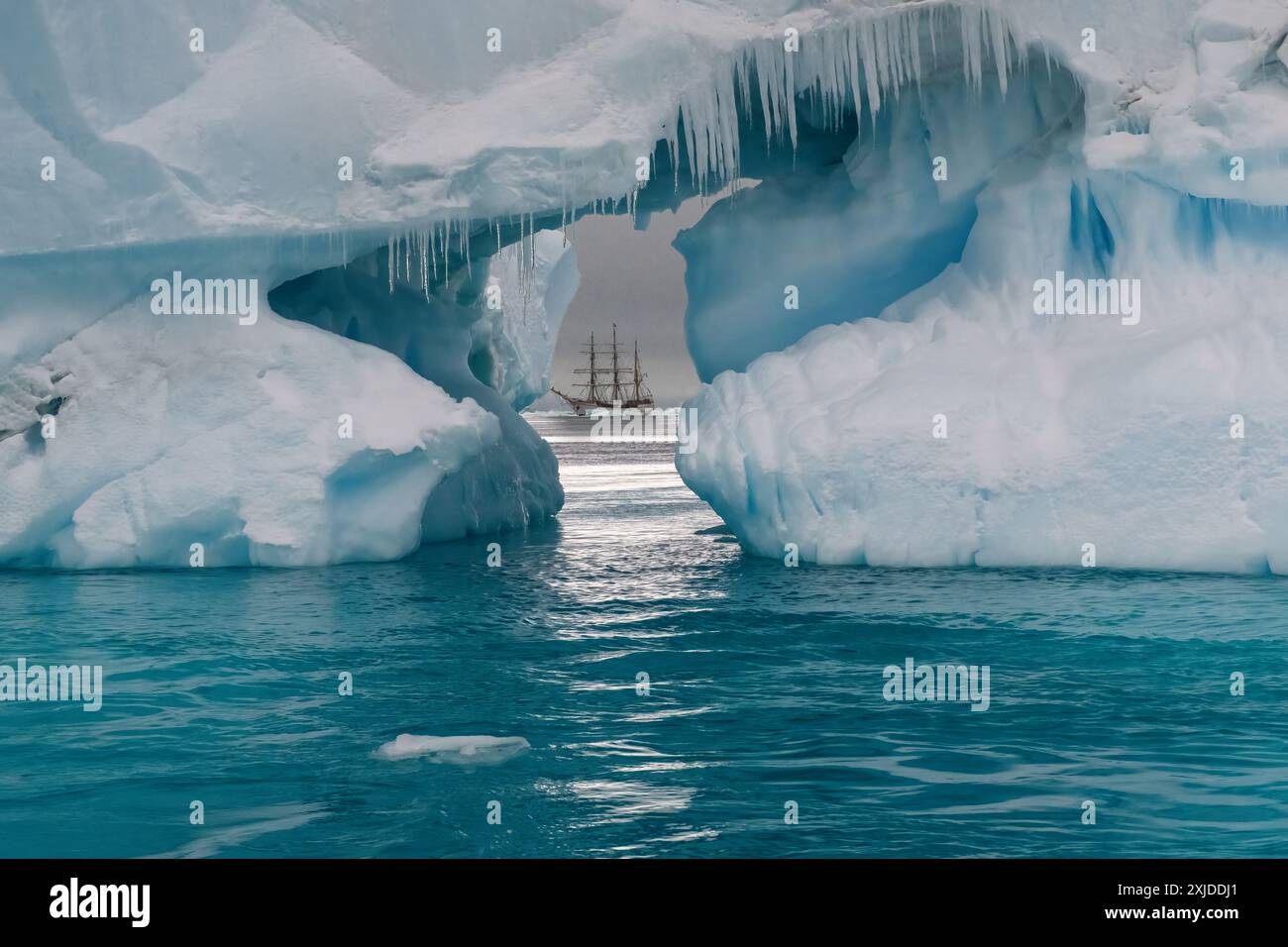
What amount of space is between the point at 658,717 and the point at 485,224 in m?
9.00

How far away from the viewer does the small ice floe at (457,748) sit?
737cm

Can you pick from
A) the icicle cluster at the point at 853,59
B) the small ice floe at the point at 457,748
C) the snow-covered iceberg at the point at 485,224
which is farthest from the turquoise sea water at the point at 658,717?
the icicle cluster at the point at 853,59

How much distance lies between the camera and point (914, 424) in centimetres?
1384

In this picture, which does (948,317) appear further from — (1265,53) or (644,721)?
(644,721)

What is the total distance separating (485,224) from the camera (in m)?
15.9

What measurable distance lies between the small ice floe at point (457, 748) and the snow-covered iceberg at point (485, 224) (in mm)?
7244

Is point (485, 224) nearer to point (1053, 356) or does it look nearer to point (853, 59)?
point (853, 59)

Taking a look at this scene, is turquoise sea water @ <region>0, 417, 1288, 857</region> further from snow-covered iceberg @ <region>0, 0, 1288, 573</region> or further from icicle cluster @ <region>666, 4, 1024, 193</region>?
icicle cluster @ <region>666, 4, 1024, 193</region>

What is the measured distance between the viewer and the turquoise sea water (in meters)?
6.14

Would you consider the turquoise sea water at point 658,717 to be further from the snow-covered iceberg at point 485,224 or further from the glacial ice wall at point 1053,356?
the snow-covered iceberg at point 485,224

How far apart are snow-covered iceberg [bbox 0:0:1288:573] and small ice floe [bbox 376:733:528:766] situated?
7244 mm

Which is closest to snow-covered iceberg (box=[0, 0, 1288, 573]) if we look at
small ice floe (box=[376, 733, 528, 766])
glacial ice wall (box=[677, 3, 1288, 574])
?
glacial ice wall (box=[677, 3, 1288, 574])
